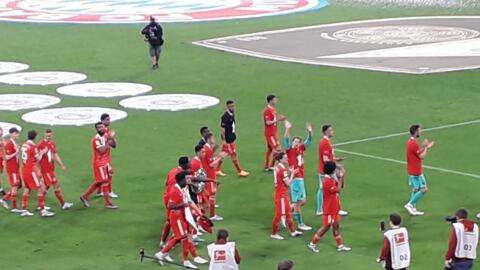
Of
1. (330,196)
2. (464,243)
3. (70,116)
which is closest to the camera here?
(464,243)

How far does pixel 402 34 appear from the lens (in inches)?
1911

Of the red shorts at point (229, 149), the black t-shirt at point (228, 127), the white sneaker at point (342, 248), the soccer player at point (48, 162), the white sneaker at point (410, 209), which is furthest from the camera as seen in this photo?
the black t-shirt at point (228, 127)

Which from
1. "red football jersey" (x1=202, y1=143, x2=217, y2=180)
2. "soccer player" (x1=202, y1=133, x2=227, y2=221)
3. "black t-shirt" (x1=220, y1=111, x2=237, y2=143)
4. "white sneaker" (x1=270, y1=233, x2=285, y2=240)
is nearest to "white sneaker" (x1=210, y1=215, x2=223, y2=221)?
"soccer player" (x1=202, y1=133, x2=227, y2=221)

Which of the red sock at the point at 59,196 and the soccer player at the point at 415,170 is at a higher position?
the soccer player at the point at 415,170

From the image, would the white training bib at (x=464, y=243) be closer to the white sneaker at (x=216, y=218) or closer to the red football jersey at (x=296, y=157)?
the red football jersey at (x=296, y=157)

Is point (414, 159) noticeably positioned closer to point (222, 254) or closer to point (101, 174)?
point (101, 174)

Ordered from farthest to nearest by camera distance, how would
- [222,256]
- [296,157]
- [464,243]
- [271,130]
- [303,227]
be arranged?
1. [271,130]
2. [296,157]
3. [303,227]
4. [464,243]
5. [222,256]

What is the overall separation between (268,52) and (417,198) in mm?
22368

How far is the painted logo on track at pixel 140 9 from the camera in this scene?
55.8 m

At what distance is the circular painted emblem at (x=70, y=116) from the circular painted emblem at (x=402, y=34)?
1662 centimetres

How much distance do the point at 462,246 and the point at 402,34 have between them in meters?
32.5

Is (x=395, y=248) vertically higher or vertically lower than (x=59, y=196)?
higher

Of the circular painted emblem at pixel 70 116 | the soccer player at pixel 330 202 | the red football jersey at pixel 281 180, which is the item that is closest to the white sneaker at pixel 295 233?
the red football jersey at pixel 281 180

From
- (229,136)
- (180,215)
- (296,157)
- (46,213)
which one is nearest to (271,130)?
(229,136)
